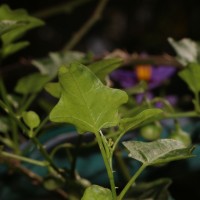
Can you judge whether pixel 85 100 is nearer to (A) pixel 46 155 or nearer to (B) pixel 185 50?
(A) pixel 46 155

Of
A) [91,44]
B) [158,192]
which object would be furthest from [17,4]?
[158,192]

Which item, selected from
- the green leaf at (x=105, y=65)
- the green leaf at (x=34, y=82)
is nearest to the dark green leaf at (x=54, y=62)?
the green leaf at (x=34, y=82)

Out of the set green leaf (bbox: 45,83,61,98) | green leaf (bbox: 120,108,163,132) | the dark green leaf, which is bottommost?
the dark green leaf

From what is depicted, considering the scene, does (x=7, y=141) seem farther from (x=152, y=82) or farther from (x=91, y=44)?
(x=91, y=44)

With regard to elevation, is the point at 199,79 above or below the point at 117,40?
above

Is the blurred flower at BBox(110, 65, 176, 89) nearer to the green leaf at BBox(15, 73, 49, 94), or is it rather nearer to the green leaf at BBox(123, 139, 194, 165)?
the green leaf at BBox(15, 73, 49, 94)

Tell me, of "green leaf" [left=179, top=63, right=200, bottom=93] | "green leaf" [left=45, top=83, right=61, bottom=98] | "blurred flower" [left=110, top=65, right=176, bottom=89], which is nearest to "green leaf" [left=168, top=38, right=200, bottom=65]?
"green leaf" [left=179, top=63, right=200, bottom=93]

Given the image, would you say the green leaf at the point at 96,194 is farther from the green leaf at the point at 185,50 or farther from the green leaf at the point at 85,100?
the green leaf at the point at 185,50
